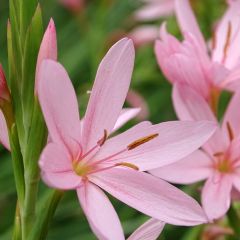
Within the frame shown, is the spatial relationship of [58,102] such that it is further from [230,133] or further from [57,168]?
[230,133]

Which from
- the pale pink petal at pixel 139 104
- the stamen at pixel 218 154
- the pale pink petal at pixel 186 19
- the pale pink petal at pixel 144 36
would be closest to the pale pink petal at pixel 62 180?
the stamen at pixel 218 154

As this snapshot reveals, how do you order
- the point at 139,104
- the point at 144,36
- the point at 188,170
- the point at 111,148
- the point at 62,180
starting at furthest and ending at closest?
1. the point at 144,36
2. the point at 139,104
3. the point at 188,170
4. the point at 111,148
5. the point at 62,180

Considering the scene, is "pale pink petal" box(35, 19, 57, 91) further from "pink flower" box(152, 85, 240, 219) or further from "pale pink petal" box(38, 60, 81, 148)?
"pink flower" box(152, 85, 240, 219)

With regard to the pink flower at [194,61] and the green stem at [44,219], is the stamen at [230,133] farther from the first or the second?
the green stem at [44,219]

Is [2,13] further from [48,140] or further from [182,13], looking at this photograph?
[48,140]

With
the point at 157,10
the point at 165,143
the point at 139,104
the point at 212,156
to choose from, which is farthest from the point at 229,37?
the point at 157,10

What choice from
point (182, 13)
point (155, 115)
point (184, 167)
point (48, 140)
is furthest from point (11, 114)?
point (155, 115)
